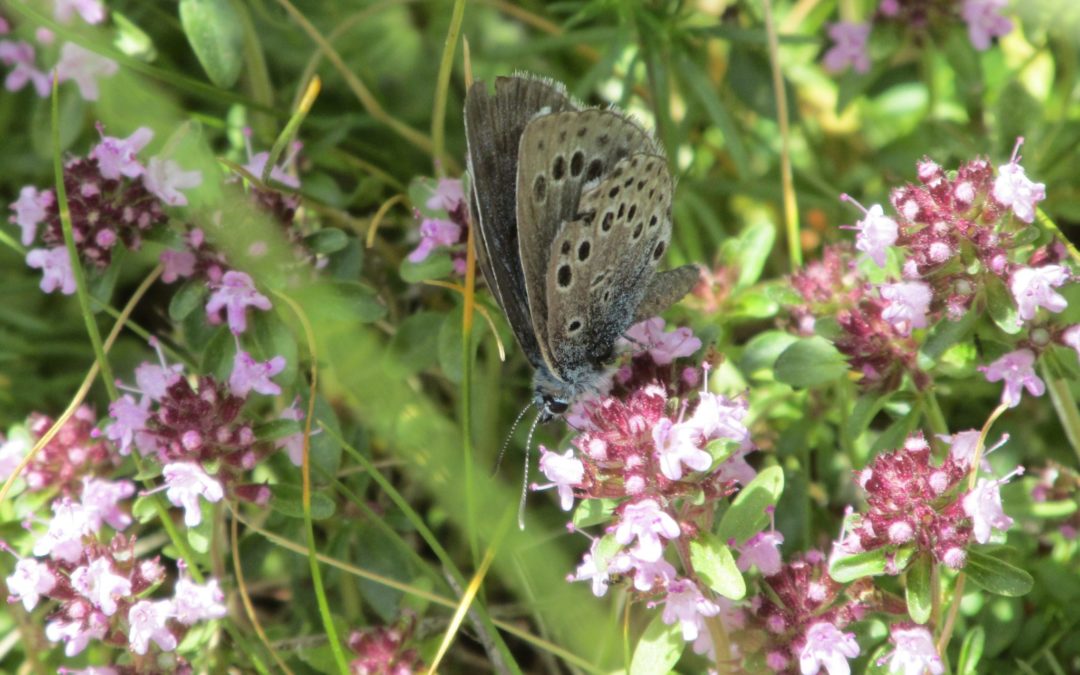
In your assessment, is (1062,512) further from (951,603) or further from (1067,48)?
(1067,48)

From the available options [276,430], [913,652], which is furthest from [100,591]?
[913,652]

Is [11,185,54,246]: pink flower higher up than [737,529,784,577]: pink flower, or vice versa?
[11,185,54,246]: pink flower

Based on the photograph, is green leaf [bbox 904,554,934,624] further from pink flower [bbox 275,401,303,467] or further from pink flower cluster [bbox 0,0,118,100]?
pink flower cluster [bbox 0,0,118,100]

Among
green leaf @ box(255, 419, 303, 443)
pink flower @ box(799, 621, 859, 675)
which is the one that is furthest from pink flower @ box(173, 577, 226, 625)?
pink flower @ box(799, 621, 859, 675)

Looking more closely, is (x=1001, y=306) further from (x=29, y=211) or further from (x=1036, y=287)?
(x=29, y=211)

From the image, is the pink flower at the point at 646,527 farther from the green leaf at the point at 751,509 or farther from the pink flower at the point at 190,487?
the pink flower at the point at 190,487

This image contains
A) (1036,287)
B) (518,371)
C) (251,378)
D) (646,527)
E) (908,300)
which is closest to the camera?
(646,527)
